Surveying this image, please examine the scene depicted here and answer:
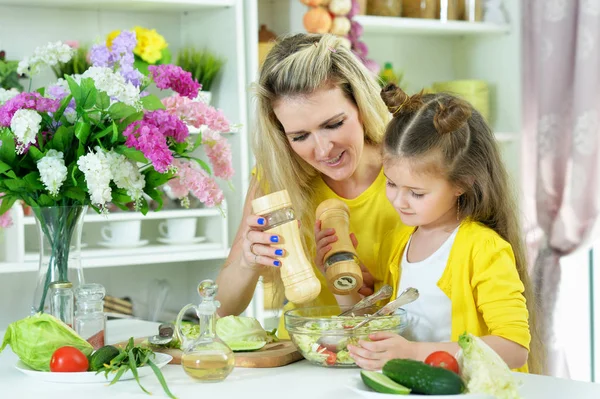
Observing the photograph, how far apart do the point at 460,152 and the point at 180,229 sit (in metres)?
1.58

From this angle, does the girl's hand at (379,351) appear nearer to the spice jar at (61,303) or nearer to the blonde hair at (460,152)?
the blonde hair at (460,152)

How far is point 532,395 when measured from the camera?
49.9 inches

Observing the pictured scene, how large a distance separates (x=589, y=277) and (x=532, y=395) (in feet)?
8.11

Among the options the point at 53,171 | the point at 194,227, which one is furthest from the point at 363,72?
the point at 194,227

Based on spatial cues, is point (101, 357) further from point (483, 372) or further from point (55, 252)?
point (483, 372)

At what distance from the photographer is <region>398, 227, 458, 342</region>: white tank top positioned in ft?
5.32

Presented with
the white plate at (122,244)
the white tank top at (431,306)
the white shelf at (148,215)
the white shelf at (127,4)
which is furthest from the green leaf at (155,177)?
the white shelf at (127,4)

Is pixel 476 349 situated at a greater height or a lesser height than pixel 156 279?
greater

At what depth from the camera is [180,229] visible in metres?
A: 3.04

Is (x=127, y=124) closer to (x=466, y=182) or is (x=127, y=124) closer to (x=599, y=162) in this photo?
(x=466, y=182)

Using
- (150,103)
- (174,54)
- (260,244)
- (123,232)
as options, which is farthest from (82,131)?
(174,54)

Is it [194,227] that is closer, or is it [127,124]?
[127,124]

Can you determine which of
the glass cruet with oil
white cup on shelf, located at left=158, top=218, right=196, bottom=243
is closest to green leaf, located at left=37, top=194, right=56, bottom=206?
the glass cruet with oil

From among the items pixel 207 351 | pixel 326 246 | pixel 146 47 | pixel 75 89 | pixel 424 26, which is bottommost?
pixel 207 351
